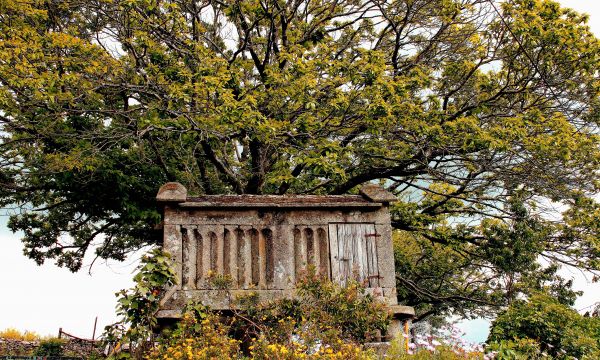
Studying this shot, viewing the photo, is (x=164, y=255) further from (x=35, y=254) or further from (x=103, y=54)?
(x=35, y=254)

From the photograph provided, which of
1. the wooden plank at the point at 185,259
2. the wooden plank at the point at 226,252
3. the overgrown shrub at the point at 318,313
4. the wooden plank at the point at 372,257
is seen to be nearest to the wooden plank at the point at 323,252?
the overgrown shrub at the point at 318,313

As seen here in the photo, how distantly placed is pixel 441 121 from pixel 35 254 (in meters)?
12.9

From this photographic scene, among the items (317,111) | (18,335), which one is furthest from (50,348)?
(317,111)

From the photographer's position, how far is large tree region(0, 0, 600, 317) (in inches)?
507

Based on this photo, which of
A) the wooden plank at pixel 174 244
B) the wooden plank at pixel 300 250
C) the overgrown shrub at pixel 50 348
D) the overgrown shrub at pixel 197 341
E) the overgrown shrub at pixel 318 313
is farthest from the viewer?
the overgrown shrub at pixel 50 348

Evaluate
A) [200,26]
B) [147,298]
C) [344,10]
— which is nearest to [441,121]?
[344,10]

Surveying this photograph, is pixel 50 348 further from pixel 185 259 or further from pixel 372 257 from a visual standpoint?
pixel 372 257

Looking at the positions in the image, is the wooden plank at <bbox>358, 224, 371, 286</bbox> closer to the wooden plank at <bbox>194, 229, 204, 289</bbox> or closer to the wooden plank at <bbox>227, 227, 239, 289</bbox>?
the wooden plank at <bbox>227, 227, 239, 289</bbox>

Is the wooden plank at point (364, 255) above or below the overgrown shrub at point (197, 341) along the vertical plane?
above

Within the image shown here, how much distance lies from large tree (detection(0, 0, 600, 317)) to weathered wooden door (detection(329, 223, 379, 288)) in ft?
7.98

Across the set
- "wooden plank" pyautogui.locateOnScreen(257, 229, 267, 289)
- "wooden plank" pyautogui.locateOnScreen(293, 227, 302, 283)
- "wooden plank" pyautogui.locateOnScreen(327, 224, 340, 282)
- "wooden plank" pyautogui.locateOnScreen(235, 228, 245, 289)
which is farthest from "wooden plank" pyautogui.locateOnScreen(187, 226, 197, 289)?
"wooden plank" pyautogui.locateOnScreen(327, 224, 340, 282)

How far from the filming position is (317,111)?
14008 millimetres

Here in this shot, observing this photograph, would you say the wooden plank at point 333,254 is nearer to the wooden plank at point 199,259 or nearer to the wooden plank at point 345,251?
the wooden plank at point 345,251

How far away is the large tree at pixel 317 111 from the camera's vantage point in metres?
12.9
